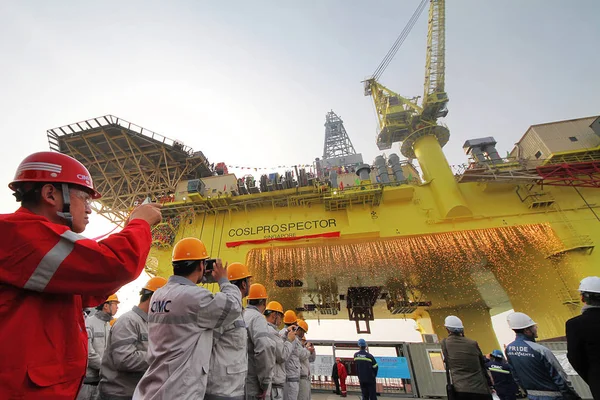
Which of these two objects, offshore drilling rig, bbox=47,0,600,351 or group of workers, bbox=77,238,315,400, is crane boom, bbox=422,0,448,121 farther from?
group of workers, bbox=77,238,315,400

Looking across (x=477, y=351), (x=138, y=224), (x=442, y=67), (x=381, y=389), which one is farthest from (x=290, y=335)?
(x=442, y=67)

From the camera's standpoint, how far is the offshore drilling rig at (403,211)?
8.67 meters

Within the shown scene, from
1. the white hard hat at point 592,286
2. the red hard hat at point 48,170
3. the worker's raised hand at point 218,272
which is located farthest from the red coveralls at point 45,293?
the white hard hat at point 592,286

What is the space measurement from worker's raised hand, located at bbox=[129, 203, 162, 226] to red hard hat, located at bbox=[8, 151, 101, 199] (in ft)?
0.78

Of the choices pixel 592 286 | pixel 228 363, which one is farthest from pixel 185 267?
pixel 592 286

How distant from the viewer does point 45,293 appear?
105 centimetres

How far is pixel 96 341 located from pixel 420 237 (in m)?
8.62

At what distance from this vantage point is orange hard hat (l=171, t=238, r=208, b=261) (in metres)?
2.38

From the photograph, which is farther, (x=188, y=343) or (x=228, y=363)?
(x=228, y=363)

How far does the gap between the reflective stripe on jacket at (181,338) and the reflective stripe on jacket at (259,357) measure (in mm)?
1177

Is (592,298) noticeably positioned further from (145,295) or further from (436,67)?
(436,67)

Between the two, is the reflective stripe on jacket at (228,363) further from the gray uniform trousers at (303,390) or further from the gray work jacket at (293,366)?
the gray uniform trousers at (303,390)

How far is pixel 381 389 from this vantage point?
426 inches

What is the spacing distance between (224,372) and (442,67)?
16.4m
